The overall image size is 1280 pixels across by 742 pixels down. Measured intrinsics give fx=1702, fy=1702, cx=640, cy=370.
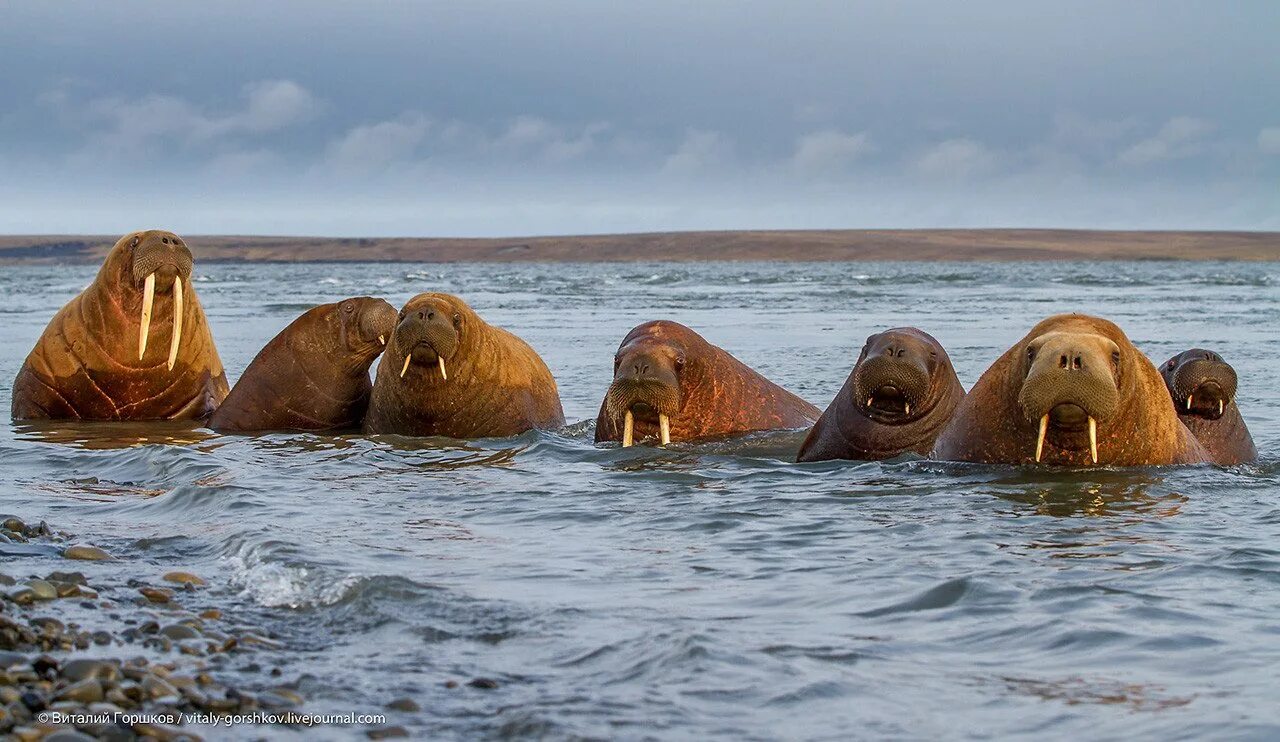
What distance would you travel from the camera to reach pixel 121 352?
12.3 m

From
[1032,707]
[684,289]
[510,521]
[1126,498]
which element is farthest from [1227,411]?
[684,289]

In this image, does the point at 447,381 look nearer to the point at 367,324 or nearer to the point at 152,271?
the point at 367,324

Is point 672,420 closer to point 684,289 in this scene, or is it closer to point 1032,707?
point 1032,707

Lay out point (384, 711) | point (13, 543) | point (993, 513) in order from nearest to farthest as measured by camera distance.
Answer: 1. point (384, 711)
2. point (13, 543)
3. point (993, 513)

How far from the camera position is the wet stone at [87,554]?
6863 mm

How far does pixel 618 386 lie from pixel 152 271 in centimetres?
394

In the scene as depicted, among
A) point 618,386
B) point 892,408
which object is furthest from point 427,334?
point 892,408

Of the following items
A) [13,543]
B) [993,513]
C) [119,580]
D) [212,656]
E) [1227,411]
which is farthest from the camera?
[1227,411]

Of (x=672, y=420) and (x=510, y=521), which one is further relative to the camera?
(x=672, y=420)

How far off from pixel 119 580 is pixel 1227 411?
6267mm

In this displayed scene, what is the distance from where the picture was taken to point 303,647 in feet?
17.6

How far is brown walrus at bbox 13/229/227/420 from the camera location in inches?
481

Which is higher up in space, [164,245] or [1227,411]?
[164,245]

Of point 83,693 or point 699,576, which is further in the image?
point 699,576
